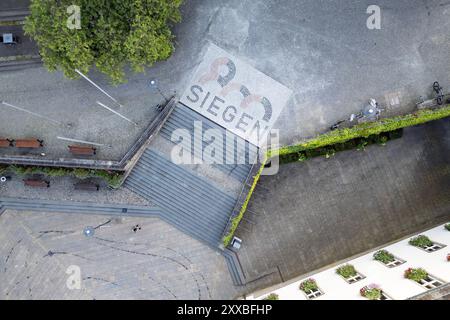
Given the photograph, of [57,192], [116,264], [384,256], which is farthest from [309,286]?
[57,192]

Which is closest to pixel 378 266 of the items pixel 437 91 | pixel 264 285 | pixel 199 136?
pixel 264 285

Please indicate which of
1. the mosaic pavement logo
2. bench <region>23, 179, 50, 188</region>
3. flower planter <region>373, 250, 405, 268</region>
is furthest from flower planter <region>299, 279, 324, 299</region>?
bench <region>23, 179, 50, 188</region>

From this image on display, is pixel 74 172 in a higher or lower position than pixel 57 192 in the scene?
higher

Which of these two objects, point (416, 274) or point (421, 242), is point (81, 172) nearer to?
point (416, 274)

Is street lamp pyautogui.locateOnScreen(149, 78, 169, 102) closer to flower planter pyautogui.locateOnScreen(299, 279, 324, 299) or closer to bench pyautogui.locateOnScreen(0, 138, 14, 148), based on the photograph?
bench pyautogui.locateOnScreen(0, 138, 14, 148)

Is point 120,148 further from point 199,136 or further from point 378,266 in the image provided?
point 378,266

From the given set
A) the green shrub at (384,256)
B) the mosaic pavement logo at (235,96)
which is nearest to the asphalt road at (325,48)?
the mosaic pavement logo at (235,96)
